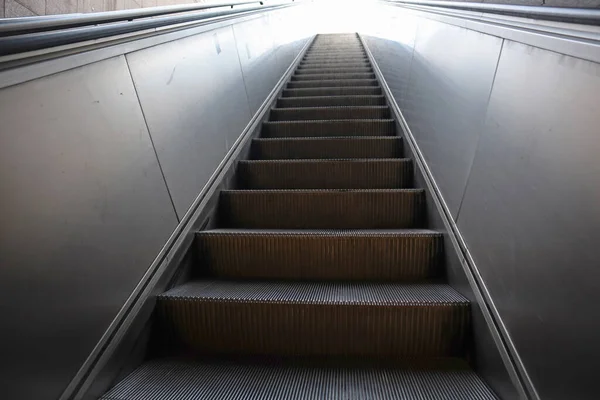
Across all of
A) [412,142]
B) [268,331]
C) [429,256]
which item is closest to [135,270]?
[268,331]

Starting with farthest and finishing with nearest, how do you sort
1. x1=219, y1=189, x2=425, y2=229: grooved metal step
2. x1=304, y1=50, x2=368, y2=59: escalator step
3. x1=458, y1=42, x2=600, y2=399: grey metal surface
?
x1=304, y1=50, x2=368, y2=59: escalator step → x1=219, y1=189, x2=425, y2=229: grooved metal step → x1=458, y1=42, x2=600, y2=399: grey metal surface

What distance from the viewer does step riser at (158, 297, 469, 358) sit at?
4.73 feet

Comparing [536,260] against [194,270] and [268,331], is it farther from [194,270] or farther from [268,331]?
[194,270]

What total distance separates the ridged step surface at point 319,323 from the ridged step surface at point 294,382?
3.0 inches

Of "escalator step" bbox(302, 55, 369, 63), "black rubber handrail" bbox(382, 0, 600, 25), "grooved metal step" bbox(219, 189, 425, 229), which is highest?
"black rubber handrail" bbox(382, 0, 600, 25)

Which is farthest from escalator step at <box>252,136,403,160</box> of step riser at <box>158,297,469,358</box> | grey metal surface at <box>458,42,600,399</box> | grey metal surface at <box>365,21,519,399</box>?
step riser at <box>158,297,469,358</box>

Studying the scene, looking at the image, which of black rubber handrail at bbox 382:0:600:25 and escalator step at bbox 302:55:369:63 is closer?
black rubber handrail at bbox 382:0:600:25

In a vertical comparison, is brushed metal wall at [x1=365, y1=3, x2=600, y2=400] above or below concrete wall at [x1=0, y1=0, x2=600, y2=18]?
below

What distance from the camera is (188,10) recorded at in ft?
6.84

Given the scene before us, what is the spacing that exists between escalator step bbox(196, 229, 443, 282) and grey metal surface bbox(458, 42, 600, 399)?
14.2 inches

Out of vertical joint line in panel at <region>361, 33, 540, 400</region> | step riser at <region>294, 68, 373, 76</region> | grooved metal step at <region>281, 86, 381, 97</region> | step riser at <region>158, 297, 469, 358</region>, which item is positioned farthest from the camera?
step riser at <region>294, 68, 373, 76</region>

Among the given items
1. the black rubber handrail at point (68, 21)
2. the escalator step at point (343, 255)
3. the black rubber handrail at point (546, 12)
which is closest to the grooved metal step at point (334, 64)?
the black rubber handrail at point (546, 12)

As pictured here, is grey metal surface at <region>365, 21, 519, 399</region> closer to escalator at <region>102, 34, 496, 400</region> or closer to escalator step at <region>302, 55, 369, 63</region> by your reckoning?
escalator at <region>102, 34, 496, 400</region>

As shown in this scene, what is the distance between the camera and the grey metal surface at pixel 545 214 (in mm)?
890
